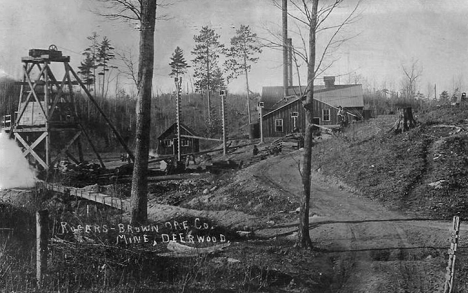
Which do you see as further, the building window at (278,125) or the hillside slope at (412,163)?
the building window at (278,125)

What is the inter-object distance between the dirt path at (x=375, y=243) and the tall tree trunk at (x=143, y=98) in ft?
12.4

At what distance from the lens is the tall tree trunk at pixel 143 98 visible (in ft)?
38.9

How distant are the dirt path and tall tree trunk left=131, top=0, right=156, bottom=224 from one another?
379 cm

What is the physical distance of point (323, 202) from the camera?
56.1 feet

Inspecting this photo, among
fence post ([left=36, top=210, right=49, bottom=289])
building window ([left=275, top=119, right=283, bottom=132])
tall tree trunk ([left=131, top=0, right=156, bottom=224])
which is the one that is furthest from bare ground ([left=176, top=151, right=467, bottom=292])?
building window ([left=275, top=119, right=283, bottom=132])

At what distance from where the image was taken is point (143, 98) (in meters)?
12.0

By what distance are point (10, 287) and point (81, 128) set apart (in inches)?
785

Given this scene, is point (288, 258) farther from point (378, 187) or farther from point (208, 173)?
point (208, 173)

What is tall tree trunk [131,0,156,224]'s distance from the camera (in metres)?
11.9

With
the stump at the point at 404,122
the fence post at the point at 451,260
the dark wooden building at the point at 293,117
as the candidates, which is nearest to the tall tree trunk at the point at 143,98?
the fence post at the point at 451,260

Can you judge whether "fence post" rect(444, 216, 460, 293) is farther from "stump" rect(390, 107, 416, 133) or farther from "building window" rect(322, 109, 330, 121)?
"building window" rect(322, 109, 330, 121)

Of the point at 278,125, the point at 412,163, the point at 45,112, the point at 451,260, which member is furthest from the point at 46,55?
the point at 278,125

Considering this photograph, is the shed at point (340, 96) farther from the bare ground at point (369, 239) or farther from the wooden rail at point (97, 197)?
the wooden rail at point (97, 197)

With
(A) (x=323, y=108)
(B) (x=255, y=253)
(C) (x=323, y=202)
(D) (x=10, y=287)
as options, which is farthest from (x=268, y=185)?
(A) (x=323, y=108)
